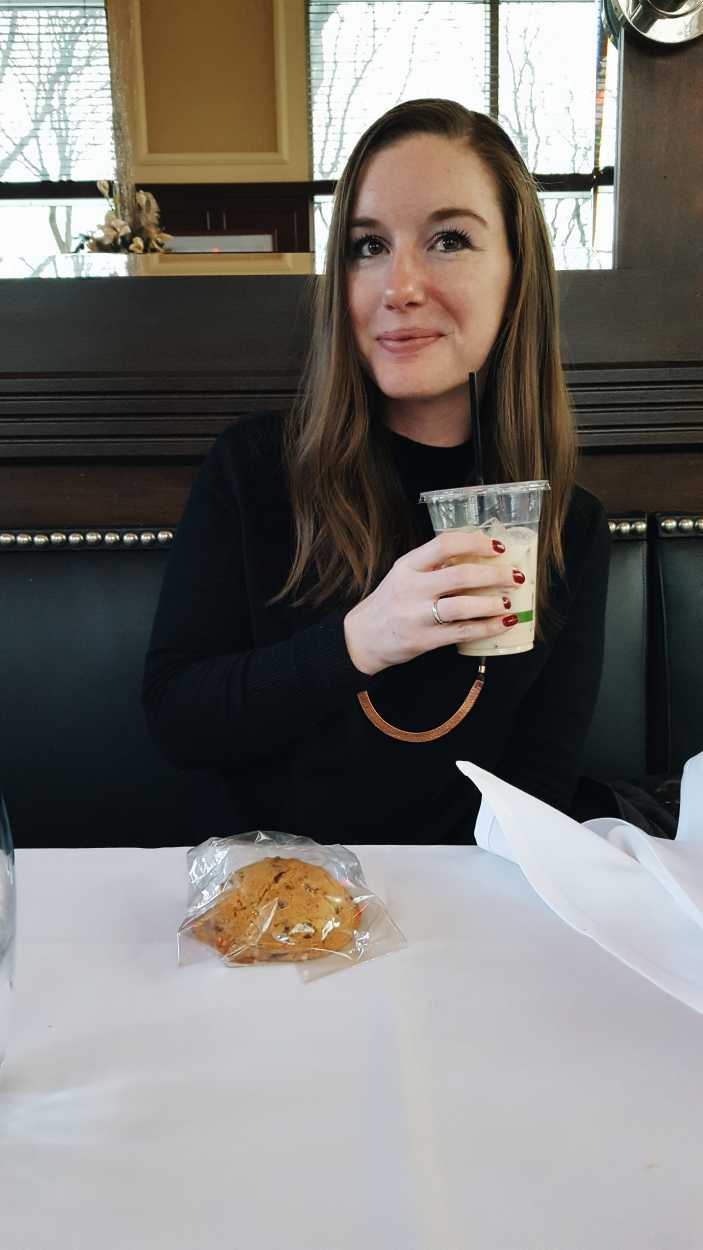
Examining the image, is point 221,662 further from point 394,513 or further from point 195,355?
point 195,355

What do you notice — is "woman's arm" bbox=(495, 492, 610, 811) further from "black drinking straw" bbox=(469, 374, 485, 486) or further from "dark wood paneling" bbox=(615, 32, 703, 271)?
"dark wood paneling" bbox=(615, 32, 703, 271)

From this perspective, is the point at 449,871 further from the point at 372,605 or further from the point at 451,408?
the point at 451,408

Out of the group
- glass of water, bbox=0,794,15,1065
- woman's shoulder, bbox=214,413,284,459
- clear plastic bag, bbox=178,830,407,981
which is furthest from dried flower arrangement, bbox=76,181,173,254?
glass of water, bbox=0,794,15,1065

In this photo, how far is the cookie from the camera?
0.62 metres

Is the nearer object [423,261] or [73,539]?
[423,261]

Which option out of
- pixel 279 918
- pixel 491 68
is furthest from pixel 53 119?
pixel 279 918

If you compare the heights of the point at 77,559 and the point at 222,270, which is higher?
the point at 222,270

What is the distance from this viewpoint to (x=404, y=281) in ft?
3.92

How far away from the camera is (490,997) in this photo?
57 centimetres

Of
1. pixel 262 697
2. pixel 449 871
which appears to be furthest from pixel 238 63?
pixel 449 871

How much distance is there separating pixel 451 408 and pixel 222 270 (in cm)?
58

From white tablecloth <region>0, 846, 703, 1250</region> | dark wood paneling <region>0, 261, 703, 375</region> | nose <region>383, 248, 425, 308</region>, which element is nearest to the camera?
white tablecloth <region>0, 846, 703, 1250</region>

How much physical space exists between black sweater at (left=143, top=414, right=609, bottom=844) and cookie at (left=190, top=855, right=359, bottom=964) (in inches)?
19.0

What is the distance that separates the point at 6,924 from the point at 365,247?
102 centimetres
